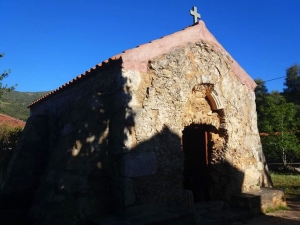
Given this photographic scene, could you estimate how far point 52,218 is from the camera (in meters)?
3.61

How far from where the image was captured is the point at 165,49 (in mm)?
4910

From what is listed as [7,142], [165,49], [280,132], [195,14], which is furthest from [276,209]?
[280,132]

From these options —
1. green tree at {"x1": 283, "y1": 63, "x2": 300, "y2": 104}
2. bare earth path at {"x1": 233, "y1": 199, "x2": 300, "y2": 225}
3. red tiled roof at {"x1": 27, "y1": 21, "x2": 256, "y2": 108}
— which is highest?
green tree at {"x1": 283, "y1": 63, "x2": 300, "y2": 104}

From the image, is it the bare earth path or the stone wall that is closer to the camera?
the stone wall

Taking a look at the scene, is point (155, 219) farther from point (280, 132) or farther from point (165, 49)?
point (280, 132)

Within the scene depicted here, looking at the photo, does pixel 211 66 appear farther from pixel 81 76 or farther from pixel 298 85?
pixel 298 85

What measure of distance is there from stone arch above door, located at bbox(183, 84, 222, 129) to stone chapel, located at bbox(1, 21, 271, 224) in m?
0.02

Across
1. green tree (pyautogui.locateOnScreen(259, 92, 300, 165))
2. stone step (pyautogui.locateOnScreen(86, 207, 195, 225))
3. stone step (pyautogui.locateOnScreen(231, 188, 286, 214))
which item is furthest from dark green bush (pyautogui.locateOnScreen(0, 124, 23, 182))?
green tree (pyautogui.locateOnScreen(259, 92, 300, 165))

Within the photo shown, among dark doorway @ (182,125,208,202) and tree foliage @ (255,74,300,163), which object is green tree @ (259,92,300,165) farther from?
dark doorway @ (182,125,208,202)

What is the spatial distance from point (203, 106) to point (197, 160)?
5.13ft

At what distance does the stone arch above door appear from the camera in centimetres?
535

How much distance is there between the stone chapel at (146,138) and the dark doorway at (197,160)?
1.0 inches

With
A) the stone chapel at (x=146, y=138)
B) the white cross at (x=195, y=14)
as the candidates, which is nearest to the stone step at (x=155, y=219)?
the stone chapel at (x=146, y=138)

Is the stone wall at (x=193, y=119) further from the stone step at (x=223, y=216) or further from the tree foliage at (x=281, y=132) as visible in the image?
the tree foliage at (x=281, y=132)
